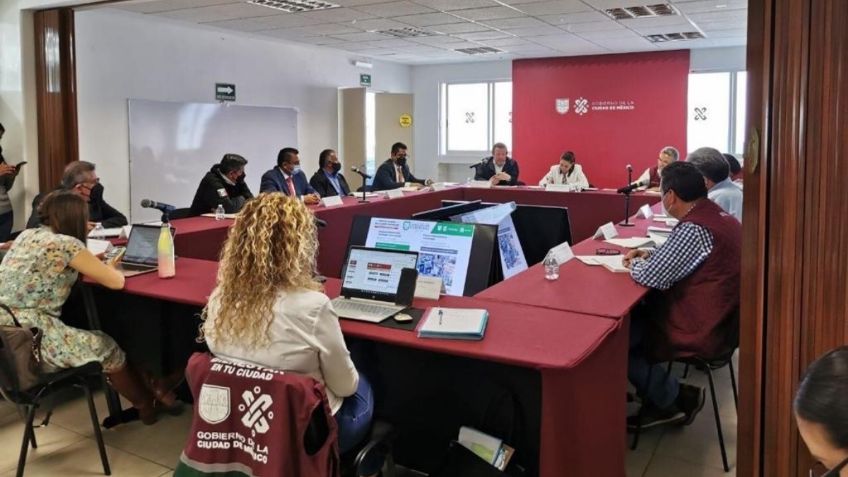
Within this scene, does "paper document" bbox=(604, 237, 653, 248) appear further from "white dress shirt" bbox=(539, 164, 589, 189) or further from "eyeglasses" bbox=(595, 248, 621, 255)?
"white dress shirt" bbox=(539, 164, 589, 189)

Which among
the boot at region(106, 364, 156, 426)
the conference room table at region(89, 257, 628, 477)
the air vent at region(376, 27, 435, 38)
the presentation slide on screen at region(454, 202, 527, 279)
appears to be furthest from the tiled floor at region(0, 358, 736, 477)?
the air vent at region(376, 27, 435, 38)

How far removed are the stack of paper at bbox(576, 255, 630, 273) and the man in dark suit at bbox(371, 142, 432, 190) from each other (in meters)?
3.99

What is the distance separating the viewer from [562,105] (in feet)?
32.8

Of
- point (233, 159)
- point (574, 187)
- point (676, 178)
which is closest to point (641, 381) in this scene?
point (676, 178)

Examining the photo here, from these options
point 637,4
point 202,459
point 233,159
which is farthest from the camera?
point 637,4

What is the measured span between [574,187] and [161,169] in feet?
13.5

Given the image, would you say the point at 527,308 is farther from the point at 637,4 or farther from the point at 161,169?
the point at 161,169

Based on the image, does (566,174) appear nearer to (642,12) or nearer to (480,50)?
(642,12)

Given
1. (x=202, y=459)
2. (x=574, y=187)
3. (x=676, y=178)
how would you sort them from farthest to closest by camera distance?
(x=574, y=187)
(x=676, y=178)
(x=202, y=459)

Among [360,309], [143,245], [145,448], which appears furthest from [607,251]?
[145,448]

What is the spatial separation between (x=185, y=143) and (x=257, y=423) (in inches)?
241

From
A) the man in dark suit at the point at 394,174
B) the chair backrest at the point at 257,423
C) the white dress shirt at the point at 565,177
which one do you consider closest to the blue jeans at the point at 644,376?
the chair backrest at the point at 257,423

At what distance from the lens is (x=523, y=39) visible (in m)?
8.03

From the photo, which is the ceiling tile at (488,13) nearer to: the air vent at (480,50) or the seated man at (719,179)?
the air vent at (480,50)
